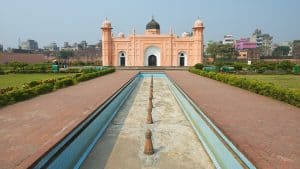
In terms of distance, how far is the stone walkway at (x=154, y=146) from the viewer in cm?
348

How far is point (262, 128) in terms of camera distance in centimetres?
435

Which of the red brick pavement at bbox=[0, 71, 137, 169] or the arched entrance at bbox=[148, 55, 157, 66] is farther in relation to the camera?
the arched entrance at bbox=[148, 55, 157, 66]

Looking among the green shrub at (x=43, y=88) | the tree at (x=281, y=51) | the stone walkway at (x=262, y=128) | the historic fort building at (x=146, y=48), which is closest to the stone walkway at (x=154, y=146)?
the stone walkway at (x=262, y=128)

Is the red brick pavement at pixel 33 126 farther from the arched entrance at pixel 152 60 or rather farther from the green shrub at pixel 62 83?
the arched entrance at pixel 152 60

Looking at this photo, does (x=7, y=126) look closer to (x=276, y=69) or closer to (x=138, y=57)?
(x=276, y=69)

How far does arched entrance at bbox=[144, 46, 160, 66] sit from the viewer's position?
32156mm

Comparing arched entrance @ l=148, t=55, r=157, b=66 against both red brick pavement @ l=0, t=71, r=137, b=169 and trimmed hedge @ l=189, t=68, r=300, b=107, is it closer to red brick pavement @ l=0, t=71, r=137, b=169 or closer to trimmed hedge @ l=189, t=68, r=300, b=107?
trimmed hedge @ l=189, t=68, r=300, b=107

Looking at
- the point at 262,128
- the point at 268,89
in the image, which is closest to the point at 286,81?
the point at 268,89

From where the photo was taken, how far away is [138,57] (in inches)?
1255

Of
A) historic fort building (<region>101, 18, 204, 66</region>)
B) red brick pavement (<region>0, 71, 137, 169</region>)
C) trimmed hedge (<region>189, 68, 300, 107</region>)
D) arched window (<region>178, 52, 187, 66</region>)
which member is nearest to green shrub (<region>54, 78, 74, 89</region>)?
red brick pavement (<region>0, 71, 137, 169</region>)

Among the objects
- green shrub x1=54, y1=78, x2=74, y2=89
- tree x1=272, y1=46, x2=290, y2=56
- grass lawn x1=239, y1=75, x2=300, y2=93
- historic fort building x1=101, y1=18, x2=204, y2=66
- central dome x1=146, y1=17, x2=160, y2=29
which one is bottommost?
grass lawn x1=239, y1=75, x2=300, y2=93

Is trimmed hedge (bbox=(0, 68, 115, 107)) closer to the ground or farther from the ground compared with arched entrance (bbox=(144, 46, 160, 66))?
closer to the ground

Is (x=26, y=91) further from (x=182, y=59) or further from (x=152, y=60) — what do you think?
(x=182, y=59)

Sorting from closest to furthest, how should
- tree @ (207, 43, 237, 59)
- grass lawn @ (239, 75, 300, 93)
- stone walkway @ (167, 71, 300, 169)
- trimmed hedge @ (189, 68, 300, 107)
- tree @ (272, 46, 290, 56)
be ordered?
1. stone walkway @ (167, 71, 300, 169)
2. trimmed hedge @ (189, 68, 300, 107)
3. grass lawn @ (239, 75, 300, 93)
4. tree @ (207, 43, 237, 59)
5. tree @ (272, 46, 290, 56)
